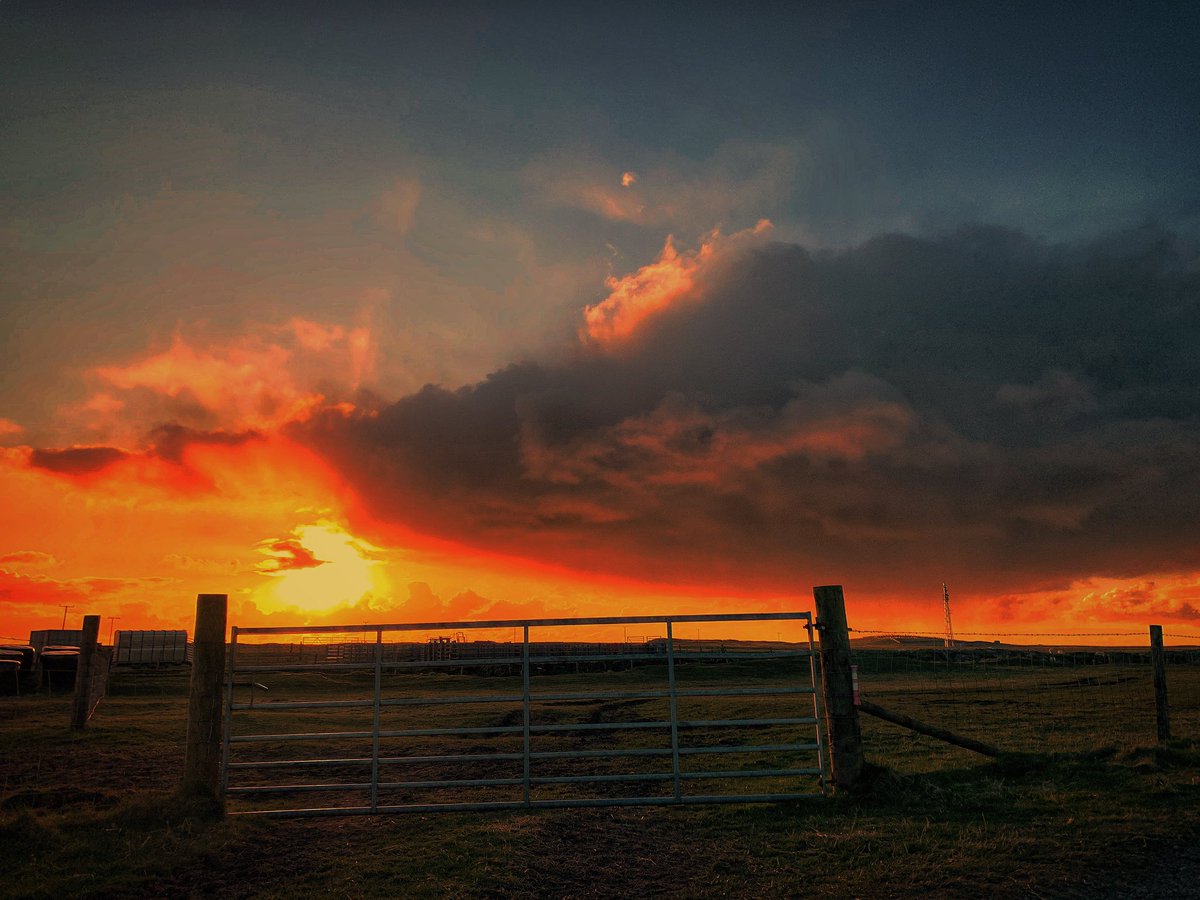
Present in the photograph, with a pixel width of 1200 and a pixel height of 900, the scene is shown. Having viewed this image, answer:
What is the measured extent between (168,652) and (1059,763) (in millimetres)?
60270

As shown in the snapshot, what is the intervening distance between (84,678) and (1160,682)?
69.6 feet

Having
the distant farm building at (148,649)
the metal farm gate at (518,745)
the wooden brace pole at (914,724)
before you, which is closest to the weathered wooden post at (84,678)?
the metal farm gate at (518,745)

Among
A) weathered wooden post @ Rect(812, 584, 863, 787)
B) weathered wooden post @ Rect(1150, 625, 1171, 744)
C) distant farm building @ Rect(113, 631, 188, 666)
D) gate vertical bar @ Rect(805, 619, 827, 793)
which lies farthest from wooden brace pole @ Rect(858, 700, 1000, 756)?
distant farm building @ Rect(113, 631, 188, 666)

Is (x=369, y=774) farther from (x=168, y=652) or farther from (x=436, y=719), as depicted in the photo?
(x=168, y=652)

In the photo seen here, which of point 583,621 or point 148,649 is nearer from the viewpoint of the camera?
point 583,621

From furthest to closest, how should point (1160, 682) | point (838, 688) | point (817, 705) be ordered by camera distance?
point (1160, 682) < point (838, 688) < point (817, 705)

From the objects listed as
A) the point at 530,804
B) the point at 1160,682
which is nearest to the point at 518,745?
the point at 530,804

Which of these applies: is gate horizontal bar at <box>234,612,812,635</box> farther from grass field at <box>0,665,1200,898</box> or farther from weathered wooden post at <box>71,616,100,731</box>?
weathered wooden post at <box>71,616,100,731</box>

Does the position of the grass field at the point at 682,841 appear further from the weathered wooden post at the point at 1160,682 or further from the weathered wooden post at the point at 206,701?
the weathered wooden post at the point at 1160,682

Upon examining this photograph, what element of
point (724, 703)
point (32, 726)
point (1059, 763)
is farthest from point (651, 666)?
point (1059, 763)

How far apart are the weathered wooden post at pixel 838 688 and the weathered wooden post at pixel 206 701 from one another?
748cm

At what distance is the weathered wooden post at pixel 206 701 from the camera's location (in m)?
10.2

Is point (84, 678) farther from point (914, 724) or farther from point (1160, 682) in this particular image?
point (1160, 682)

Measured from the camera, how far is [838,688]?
10.5 m
